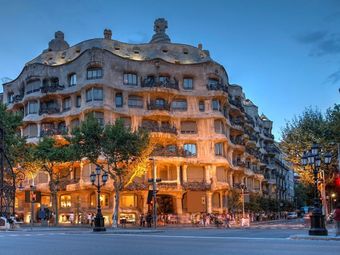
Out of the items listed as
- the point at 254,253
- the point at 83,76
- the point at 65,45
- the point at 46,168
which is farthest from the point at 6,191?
the point at 65,45

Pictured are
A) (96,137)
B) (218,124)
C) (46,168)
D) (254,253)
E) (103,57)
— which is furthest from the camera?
(218,124)

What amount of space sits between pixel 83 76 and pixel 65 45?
1634cm

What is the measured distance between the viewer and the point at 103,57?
59.9 metres

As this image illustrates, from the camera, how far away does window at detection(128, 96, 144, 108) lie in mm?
61344

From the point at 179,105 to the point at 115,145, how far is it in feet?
64.7

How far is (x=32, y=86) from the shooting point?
65.4m

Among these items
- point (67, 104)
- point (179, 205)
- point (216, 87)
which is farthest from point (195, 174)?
point (67, 104)

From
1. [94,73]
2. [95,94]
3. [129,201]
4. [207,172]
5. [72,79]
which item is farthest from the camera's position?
[72,79]

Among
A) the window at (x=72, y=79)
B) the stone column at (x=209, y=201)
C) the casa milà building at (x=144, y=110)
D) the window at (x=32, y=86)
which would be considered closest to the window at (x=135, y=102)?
the casa milà building at (x=144, y=110)

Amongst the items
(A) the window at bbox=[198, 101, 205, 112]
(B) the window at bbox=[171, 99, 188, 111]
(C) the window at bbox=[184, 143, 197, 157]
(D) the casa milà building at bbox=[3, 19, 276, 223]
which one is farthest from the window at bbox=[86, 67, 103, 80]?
(C) the window at bbox=[184, 143, 197, 157]

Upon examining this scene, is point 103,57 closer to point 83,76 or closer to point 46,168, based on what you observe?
point 83,76

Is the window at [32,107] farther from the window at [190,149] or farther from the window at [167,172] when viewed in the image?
the window at [190,149]

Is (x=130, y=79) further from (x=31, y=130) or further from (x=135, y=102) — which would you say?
(x=31, y=130)

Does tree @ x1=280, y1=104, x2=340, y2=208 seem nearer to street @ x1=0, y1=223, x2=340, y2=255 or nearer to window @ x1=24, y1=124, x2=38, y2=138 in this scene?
street @ x1=0, y1=223, x2=340, y2=255
